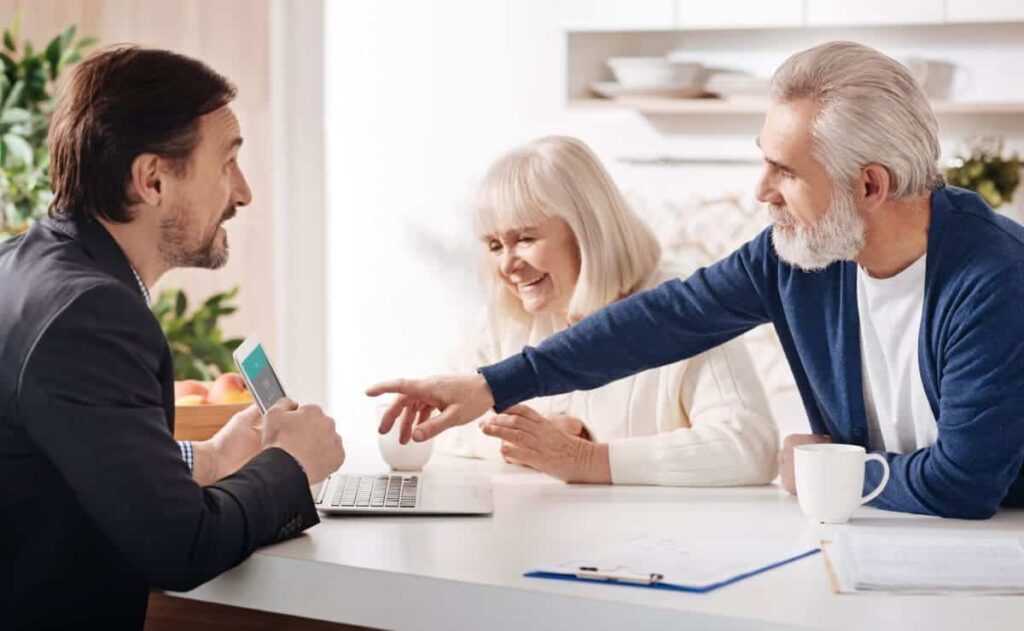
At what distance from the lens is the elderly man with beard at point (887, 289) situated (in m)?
1.81

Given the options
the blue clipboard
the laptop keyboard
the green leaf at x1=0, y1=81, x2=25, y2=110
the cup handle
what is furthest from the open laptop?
the green leaf at x1=0, y1=81, x2=25, y2=110

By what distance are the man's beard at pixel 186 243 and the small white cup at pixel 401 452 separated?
47 centimetres

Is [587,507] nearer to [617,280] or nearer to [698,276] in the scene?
[698,276]

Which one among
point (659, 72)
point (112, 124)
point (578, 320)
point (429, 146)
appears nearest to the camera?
point (112, 124)

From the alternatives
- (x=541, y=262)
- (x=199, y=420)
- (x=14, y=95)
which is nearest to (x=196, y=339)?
(x=14, y=95)

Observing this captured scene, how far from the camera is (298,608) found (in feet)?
5.34

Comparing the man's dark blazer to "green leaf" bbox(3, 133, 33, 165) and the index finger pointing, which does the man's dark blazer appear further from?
"green leaf" bbox(3, 133, 33, 165)

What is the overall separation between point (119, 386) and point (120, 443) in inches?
2.5

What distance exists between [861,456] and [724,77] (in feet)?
8.13

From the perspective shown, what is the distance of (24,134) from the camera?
3.97m

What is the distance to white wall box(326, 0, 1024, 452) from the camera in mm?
4434

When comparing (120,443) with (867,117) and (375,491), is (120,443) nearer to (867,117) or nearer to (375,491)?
(375,491)

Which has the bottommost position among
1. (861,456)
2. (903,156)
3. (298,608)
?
(298,608)

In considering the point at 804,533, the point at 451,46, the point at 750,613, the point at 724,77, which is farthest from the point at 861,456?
the point at 451,46
